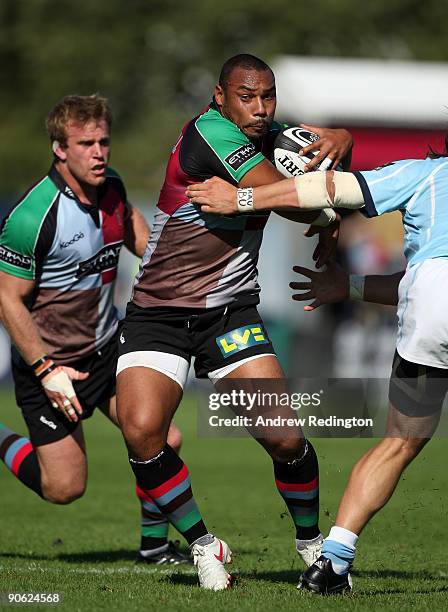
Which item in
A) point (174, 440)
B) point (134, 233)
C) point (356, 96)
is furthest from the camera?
point (356, 96)

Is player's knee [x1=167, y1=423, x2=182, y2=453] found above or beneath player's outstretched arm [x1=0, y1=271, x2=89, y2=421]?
beneath

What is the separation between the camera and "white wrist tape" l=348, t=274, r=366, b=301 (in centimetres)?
642

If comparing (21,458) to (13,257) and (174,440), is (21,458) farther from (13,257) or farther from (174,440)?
(13,257)

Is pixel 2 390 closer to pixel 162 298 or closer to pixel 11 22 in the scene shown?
pixel 162 298

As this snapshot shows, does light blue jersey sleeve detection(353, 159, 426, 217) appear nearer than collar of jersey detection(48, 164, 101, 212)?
Yes

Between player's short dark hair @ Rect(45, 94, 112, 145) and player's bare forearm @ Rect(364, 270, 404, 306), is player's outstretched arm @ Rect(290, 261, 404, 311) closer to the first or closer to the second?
player's bare forearm @ Rect(364, 270, 404, 306)

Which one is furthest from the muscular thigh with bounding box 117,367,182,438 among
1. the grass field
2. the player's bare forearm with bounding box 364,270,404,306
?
the player's bare forearm with bounding box 364,270,404,306

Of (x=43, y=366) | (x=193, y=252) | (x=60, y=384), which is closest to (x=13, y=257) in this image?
(x=43, y=366)

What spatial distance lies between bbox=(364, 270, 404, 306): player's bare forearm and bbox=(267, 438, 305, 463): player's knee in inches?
33.1

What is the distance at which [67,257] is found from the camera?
715cm

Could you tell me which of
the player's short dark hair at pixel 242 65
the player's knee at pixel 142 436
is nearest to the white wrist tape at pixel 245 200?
the player's short dark hair at pixel 242 65

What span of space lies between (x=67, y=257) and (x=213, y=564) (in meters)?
2.09

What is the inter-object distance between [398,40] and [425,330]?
110 ft

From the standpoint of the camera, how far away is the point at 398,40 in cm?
3778
